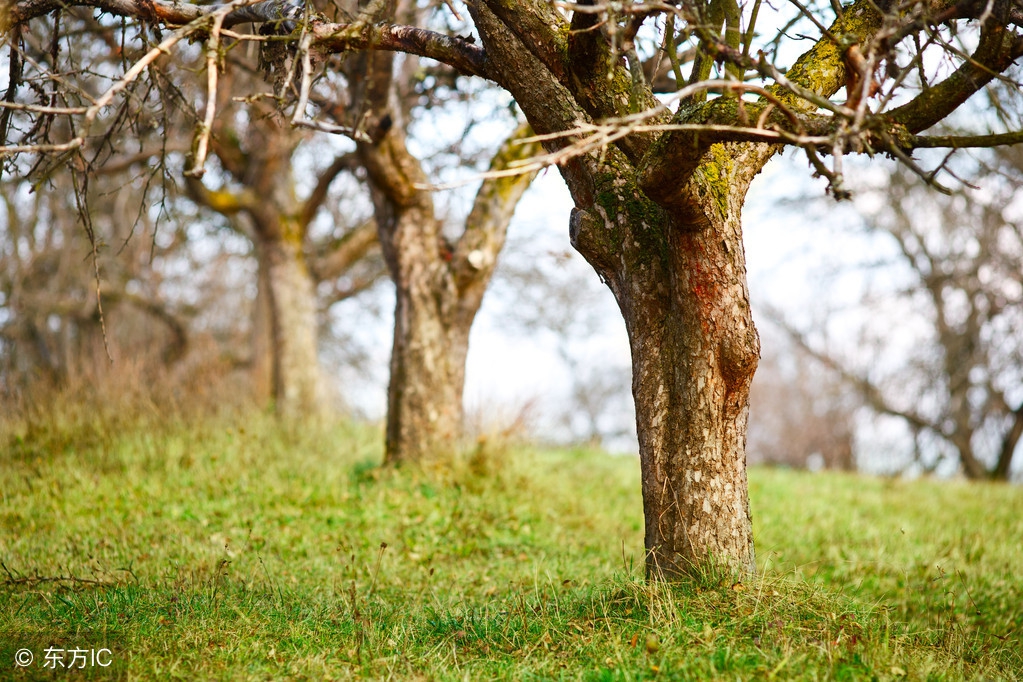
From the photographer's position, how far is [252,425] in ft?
26.9

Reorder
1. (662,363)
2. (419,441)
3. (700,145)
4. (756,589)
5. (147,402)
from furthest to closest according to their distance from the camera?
(147,402) < (419,441) < (662,363) < (756,589) < (700,145)

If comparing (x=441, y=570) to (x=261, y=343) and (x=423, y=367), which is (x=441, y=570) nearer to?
(x=423, y=367)

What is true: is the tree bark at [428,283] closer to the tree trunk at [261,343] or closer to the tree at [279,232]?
Result: the tree at [279,232]

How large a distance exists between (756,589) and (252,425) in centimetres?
620

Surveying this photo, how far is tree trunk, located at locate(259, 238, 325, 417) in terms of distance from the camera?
32.5ft

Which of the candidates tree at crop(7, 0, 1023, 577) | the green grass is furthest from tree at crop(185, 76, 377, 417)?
tree at crop(7, 0, 1023, 577)

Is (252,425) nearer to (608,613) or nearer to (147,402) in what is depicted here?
(147,402)

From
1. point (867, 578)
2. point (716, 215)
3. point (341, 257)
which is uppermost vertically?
point (341, 257)

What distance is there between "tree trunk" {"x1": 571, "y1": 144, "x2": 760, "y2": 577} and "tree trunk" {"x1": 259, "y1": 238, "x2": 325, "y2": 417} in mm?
6768

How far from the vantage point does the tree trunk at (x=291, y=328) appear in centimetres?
992

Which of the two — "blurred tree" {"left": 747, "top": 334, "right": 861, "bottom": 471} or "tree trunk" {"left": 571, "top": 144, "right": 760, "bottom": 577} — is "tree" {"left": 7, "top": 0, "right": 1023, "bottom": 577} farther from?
"blurred tree" {"left": 747, "top": 334, "right": 861, "bottom": 471}

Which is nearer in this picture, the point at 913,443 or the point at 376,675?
the point at 376,675

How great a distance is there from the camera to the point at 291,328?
10.0 m

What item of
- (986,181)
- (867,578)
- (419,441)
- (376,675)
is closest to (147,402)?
(419,441)
